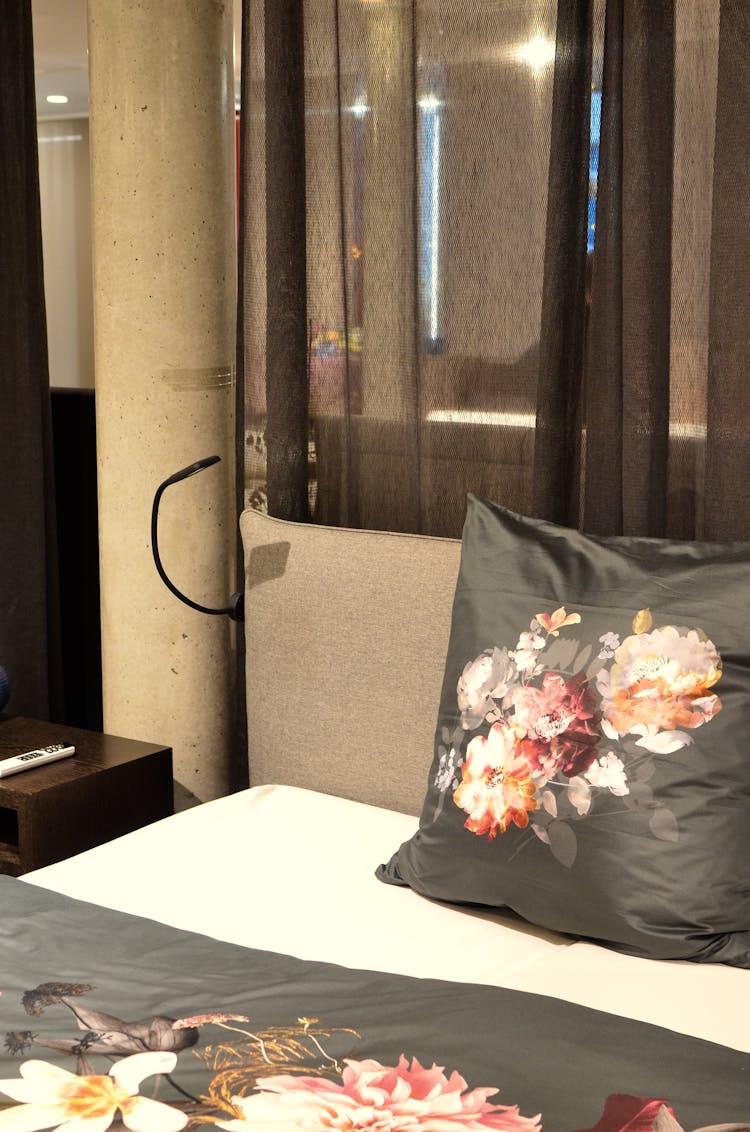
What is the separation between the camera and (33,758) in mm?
2184

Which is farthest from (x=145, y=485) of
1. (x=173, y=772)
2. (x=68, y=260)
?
(x=68, y=260)

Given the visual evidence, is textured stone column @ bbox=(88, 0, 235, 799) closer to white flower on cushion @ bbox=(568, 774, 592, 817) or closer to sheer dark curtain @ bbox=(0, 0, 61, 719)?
sheer dark curtain @ bbox=(0, 0, 61, 719)

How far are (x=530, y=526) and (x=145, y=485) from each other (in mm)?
924

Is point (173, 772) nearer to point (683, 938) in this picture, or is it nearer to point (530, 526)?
point (530, 526)

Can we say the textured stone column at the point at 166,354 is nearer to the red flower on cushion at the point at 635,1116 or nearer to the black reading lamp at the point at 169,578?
the black reading lamp at the point at 169,578

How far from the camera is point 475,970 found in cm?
149

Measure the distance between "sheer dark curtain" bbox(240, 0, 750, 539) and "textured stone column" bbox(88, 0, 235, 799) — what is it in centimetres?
8

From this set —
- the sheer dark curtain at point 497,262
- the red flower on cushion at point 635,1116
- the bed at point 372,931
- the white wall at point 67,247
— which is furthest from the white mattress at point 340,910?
the white wall at point 67,247

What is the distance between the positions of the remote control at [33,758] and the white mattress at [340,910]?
324mm

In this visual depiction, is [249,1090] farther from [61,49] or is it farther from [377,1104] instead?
[61,49]

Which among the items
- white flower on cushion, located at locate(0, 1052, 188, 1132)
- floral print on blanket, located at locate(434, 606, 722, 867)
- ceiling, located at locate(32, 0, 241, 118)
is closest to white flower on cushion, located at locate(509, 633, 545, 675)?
floral print on blanket, located at locate(434, 606, 722, 867)

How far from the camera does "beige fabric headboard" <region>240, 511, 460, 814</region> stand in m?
2.00

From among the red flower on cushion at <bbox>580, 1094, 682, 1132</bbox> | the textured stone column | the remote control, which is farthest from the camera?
the textured stone column

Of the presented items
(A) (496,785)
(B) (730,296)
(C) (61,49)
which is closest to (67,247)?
(C) (61,49)
